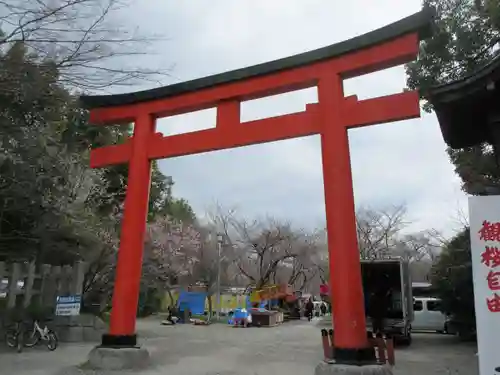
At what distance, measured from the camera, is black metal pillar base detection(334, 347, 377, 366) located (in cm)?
716

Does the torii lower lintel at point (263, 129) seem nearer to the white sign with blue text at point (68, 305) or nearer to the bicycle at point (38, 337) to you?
the bicycle at point (38, 337)

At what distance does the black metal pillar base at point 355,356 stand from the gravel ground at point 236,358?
2627 mm

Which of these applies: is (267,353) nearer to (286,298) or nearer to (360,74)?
(360,74)

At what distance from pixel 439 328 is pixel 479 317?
18725mm

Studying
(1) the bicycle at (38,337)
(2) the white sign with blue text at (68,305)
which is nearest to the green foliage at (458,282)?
(2) the white sign with blue text at (68,305)

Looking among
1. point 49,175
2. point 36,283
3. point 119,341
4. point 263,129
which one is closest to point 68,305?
point 36,283

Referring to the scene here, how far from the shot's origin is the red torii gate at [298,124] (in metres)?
7.48

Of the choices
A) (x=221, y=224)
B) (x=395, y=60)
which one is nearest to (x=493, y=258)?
(x=395, y=60)

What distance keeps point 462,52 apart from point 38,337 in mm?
14211

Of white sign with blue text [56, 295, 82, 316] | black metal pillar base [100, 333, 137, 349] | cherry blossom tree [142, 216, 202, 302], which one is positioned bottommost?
black metal pillar base [100, 333, 137, 349]

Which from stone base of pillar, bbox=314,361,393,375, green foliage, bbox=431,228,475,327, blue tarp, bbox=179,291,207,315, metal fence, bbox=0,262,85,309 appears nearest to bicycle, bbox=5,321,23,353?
metal fence, bbox=0,262,85,309

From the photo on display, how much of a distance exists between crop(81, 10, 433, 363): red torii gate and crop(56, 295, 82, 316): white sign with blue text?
5463 mm

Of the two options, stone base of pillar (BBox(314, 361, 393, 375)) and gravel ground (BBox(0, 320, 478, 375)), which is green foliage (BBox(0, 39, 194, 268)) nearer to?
gravel ground (BBox(0, 320, 478, 375))

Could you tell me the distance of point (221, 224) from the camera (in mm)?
36812
